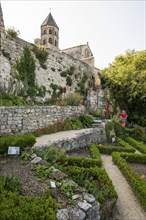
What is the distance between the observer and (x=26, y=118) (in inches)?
332

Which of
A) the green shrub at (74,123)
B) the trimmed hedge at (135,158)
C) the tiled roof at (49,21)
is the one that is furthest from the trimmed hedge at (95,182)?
the tiled roof at (49,21)

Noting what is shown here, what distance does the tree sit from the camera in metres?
16.7

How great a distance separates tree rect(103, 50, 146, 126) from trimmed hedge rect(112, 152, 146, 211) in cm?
956

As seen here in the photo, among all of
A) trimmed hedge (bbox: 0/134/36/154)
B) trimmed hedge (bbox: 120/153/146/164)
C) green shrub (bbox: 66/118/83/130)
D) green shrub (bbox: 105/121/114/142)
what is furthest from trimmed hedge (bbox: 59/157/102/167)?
green shrub (bbox: 105/121/114/142)

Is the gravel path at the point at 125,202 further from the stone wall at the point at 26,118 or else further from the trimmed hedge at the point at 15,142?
the stone wall at the point at 26,118

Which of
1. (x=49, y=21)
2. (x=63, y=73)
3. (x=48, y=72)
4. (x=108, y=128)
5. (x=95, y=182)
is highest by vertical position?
(x=49, y=21)

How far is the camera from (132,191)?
5.76 metres

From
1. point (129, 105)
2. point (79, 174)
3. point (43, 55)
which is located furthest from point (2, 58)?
point (129, 105)

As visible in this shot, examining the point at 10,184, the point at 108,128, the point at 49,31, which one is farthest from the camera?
the point at 49,31

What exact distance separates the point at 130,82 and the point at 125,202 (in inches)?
531

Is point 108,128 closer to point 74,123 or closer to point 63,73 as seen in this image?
point 74,123

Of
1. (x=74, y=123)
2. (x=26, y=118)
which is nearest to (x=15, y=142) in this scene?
(x=26, y=118)

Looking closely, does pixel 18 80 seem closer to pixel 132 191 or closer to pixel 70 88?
pixel 70 88

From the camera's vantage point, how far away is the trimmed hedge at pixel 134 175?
5.07 m
